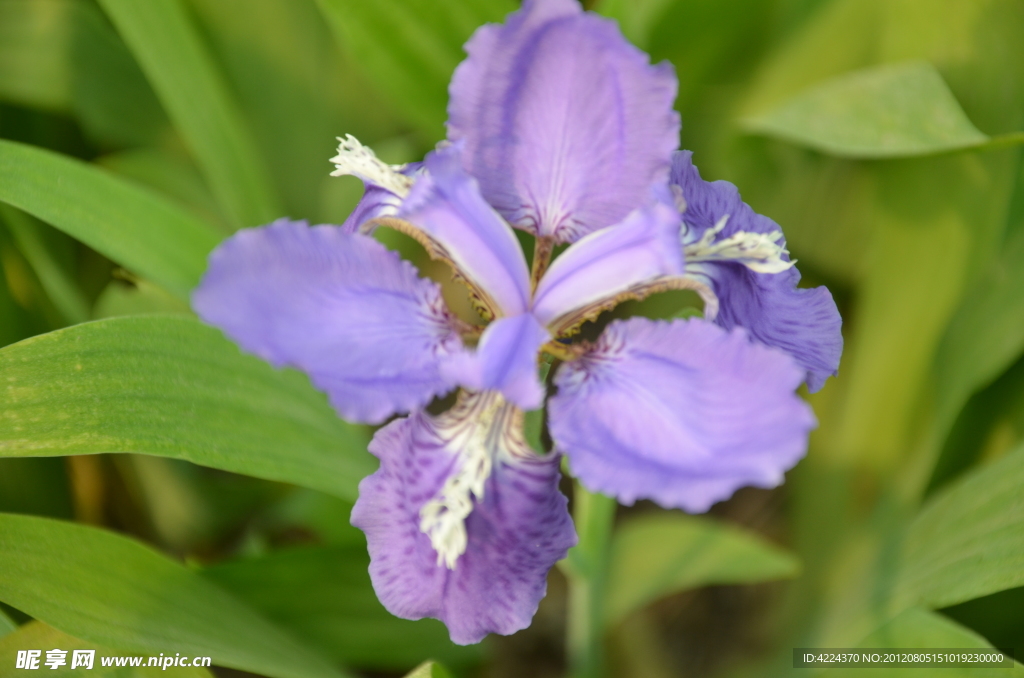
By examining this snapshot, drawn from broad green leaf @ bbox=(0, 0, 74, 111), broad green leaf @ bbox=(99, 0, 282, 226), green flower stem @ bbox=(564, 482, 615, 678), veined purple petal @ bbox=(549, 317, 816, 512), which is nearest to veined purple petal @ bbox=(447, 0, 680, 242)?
veined purple petal @ bbox=(549, 317, 816, 512)

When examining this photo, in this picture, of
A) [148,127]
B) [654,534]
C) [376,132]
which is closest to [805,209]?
[654,534]

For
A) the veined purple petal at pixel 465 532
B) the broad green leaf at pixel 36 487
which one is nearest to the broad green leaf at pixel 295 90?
the broad green leaf at pixel 36 487

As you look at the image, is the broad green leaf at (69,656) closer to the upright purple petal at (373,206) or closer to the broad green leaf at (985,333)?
the upright purple petal at (373,206)

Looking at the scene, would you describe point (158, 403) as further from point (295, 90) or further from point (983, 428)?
point (983, 428)

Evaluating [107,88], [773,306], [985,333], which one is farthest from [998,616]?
[107,88]

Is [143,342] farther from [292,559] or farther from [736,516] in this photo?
[736,516]

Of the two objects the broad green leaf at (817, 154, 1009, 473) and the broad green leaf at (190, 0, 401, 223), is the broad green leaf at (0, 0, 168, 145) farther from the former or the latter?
the broad green leaf at (817, 154, 1009, 473)
